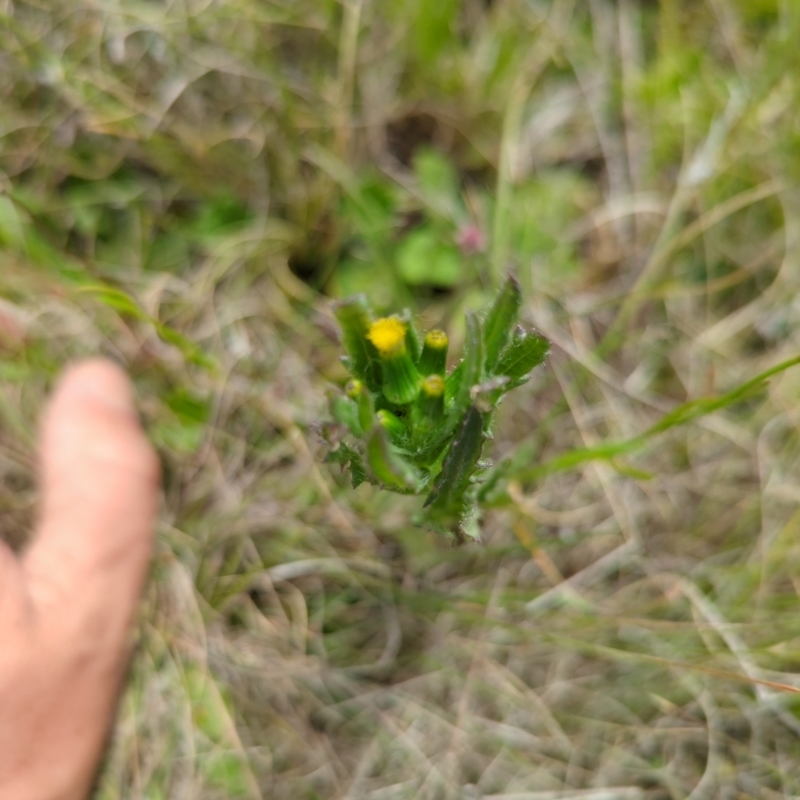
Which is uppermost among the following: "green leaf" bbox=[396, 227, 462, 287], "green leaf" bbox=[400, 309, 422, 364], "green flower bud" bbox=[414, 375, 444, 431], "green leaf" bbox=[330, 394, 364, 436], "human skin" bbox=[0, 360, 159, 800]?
"green leaf" bbox=[400, 309, 422, 364]

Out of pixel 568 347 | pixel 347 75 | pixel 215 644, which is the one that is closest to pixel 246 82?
pixel 347 75

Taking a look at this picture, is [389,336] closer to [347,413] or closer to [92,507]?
[347,413]

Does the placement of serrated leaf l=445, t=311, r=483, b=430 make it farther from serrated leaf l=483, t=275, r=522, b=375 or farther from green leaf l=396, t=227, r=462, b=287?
green leaf l=396, t=227, r=462, b=287

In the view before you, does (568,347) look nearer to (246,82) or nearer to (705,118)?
(705,118)

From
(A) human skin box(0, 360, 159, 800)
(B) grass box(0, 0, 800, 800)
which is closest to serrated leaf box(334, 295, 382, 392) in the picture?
(B) grass box(0, 0, 800, 800)

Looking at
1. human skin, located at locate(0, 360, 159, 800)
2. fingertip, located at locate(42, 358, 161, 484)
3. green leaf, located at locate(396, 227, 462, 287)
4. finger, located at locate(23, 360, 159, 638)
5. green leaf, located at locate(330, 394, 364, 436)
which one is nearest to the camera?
green leaf, located at locate(330, 394, 364, 436)

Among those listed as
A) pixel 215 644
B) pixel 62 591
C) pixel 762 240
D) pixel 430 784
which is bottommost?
pixel 430 784

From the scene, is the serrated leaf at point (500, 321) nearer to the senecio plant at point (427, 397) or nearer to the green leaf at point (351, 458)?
the senecio plant at point (427, 397)

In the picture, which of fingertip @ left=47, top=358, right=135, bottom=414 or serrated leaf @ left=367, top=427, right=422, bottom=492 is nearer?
serrated leaf @ left=367, top=427, right=422, bottom=492
